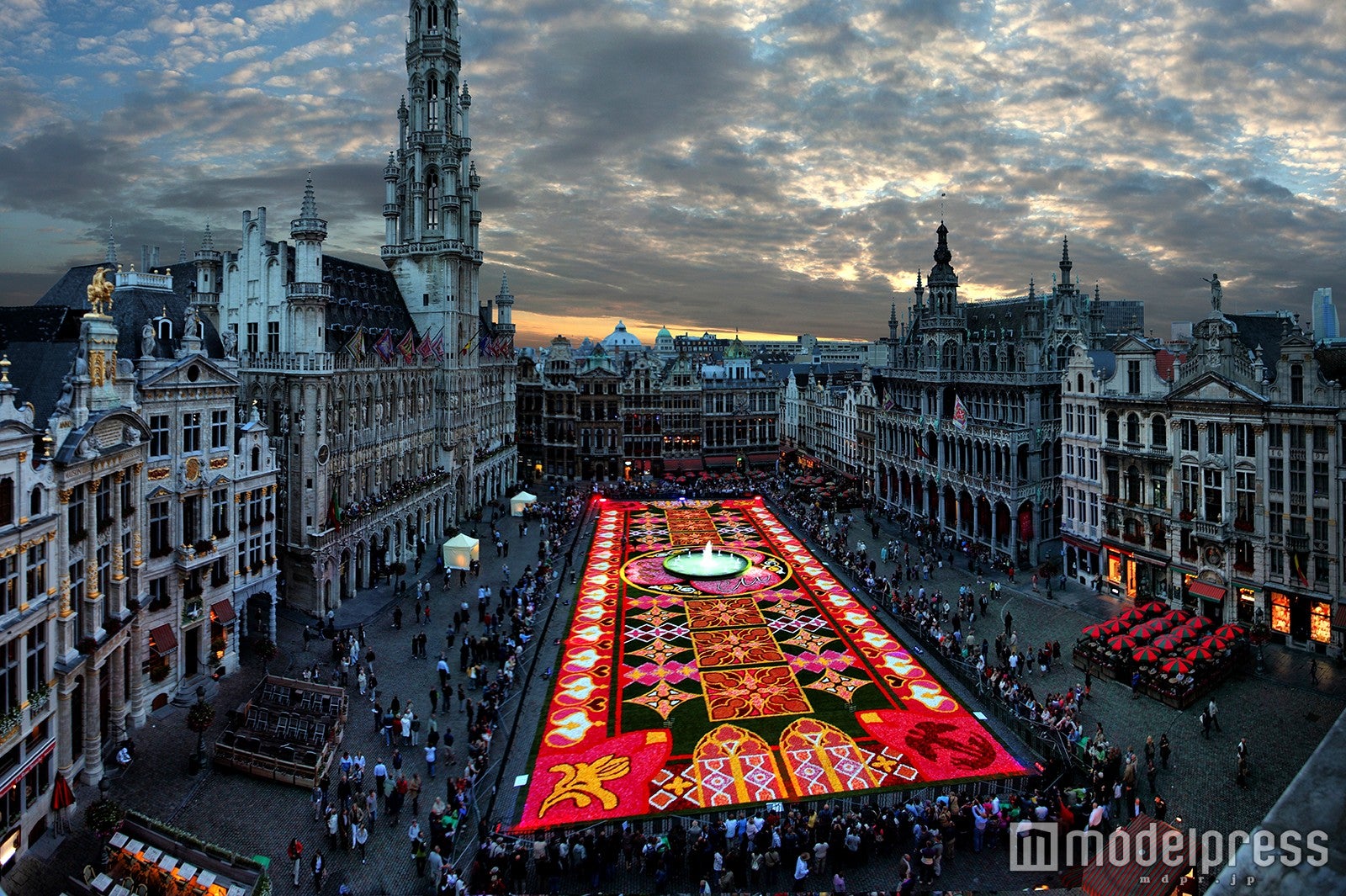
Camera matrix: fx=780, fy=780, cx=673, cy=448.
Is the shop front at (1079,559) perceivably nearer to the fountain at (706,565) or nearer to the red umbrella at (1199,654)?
the red umbrella at (1199,654)

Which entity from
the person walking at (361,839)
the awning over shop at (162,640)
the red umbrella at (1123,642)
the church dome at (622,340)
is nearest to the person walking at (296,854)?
the person walking at (361,839)

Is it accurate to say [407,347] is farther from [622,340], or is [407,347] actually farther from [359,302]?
[622,340]

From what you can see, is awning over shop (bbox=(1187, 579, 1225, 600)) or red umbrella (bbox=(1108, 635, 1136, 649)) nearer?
red umbrella (bbox=(1108, 635, 1136, 649))

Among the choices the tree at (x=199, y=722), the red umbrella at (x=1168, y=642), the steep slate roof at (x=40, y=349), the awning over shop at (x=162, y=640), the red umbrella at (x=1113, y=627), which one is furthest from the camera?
the red umbrella at (x=1113, y=627)

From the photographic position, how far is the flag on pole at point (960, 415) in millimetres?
64250

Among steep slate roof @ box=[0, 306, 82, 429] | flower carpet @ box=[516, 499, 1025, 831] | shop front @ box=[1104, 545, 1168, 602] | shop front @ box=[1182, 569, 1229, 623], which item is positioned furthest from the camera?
shop front @ box=[1104, 545, 1168, 602]

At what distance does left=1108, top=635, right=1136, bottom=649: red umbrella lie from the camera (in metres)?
36.3

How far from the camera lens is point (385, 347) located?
184 feet

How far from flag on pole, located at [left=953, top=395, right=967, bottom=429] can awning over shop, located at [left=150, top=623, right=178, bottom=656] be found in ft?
183

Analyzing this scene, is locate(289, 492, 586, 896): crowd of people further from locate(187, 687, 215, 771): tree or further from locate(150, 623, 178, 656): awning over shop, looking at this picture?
locate(150, 623, 178, 656): awning over shop

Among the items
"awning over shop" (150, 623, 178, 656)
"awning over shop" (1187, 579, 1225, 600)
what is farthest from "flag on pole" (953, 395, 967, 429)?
"awning over shop" (150, 623, 178, 656)

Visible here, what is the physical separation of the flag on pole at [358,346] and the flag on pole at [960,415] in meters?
46.5

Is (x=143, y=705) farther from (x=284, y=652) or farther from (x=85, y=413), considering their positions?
(x=85, y=413)

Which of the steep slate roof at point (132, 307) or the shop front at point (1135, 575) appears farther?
the shop front at point (1135, 575)
